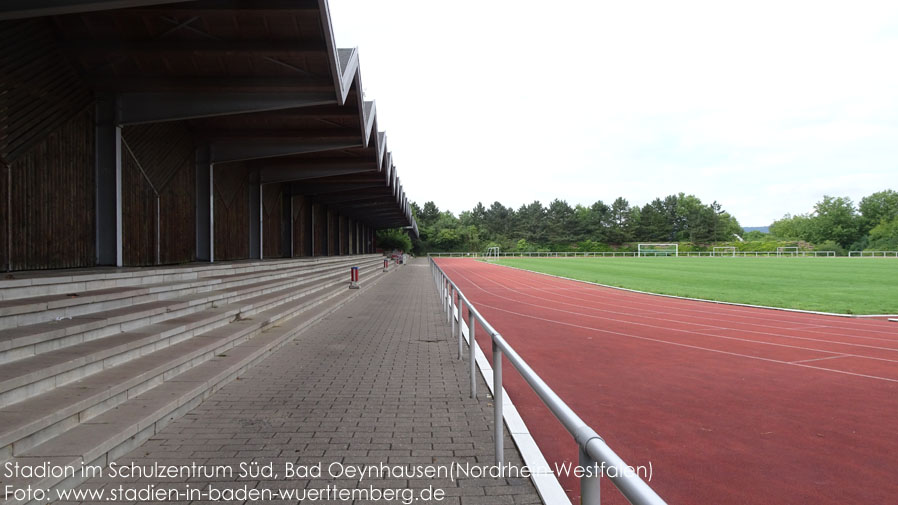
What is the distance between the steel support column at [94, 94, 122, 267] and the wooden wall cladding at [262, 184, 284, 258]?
32.1 feet

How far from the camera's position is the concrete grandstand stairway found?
11.7 ft

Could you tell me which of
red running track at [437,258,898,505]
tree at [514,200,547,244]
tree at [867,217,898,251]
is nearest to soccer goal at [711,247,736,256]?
tree at [867,217,898,251]

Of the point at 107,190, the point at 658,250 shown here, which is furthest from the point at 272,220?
the point at 658,250

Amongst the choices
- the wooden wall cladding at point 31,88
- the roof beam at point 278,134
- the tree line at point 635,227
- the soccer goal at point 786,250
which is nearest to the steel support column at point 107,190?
the wooden wall cladding at point 31,88

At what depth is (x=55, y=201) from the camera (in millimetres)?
8859

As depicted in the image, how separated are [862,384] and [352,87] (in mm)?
12313

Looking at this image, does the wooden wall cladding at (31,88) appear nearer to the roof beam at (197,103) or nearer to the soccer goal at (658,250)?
the roof beam at (197,103)

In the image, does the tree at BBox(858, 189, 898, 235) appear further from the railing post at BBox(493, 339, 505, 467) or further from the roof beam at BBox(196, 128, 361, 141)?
the railing post at BBox(493, 339, 505, 467)

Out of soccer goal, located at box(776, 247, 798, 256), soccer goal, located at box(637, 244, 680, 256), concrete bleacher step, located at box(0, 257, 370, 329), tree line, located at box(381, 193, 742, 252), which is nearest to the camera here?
concrete bleacher step, located at box(0, 257, 370, 329)

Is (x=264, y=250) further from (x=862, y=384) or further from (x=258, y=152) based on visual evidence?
(x=862, y=384)

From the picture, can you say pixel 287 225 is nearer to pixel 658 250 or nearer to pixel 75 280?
pixel 75 280

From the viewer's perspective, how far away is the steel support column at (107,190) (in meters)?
9.89

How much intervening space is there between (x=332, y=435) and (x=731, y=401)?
14.5ft

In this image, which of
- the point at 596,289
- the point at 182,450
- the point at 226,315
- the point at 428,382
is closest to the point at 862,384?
the point at 428,382
